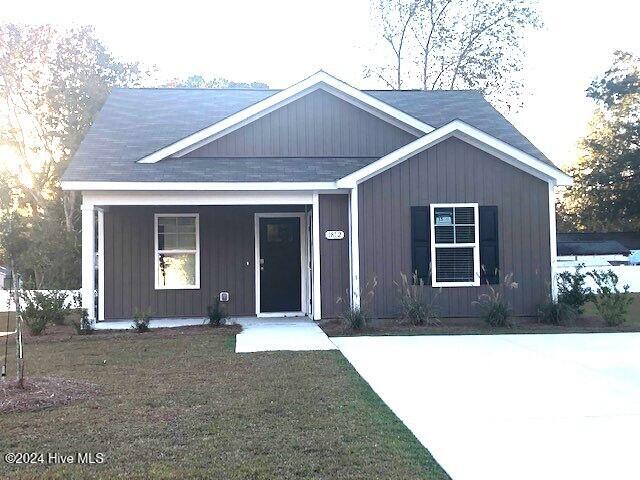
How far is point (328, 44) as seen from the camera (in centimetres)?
2938

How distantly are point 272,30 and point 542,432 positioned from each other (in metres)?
25.8

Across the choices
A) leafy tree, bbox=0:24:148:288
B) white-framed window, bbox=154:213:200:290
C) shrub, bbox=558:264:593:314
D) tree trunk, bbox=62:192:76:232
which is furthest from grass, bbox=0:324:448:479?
leafy tree, bbox=0:24:148:288

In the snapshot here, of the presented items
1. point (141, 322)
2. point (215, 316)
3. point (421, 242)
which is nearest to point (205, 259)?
point (215, 316)

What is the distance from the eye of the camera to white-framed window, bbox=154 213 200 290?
12390mm

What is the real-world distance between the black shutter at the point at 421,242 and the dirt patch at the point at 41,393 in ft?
20.4

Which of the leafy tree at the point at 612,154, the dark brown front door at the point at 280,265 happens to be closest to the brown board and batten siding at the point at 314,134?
the dark brown front door at the point at 280,265

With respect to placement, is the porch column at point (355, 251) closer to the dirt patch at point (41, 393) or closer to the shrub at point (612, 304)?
the shrub at point (612, 304)

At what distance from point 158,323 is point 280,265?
2.66m

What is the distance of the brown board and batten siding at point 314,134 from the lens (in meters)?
12.5

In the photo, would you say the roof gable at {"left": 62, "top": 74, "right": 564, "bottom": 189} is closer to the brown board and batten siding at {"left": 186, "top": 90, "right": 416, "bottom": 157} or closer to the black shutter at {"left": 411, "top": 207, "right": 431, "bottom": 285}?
the brown board and batten siding at {"left": 186, "top": 90, "right": 416, "bottom": 157}

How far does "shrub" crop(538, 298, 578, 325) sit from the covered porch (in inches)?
148

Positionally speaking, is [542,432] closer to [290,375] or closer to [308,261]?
[290,375]

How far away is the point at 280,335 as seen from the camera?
991 cm

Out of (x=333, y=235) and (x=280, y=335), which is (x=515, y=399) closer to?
(x=280, y=335)
